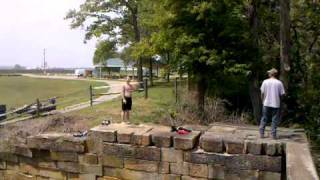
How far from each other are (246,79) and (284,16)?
9.57 ft

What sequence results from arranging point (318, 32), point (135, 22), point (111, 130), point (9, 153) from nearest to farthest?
point (111, 130)
point (9, 153)
point (318, 32)
point (135, 22)

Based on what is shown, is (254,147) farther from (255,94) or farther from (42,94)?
(42,94)

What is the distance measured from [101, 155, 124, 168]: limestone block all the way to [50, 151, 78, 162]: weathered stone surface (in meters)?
0.76

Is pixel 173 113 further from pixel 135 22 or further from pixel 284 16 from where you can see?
pixel 135 22

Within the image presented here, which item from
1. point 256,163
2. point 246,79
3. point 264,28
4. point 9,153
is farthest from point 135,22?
point 256,163

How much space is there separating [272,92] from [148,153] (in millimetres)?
3050

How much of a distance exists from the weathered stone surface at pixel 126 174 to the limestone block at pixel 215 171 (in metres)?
1.23

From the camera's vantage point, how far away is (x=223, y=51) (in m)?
16.7

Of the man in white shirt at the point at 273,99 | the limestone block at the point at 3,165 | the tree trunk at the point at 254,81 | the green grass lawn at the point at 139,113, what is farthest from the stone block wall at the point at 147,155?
the tree trunk at the point at 254,81

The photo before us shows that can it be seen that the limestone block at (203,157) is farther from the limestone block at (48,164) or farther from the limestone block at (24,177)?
the limestone block at (24,177)

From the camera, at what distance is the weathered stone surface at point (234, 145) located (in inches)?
354

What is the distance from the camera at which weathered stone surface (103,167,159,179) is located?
9844 mm

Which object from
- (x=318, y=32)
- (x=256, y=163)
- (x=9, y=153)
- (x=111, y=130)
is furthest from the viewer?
(x=318, y=32)

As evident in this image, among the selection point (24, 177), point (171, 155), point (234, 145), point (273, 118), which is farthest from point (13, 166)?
point (273, 118)
